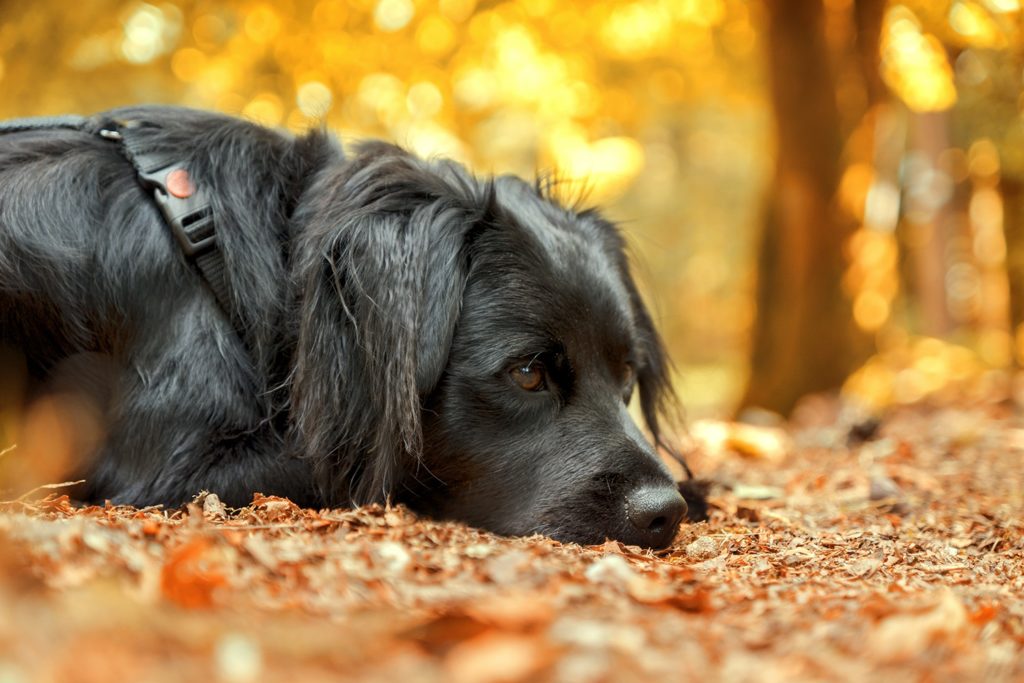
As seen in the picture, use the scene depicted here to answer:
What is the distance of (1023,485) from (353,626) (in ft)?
12.3

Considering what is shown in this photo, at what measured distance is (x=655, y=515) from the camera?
9.42 ft

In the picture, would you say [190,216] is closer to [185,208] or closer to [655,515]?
[185,208]

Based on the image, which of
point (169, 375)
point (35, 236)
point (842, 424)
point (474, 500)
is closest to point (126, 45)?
point (35, 236)

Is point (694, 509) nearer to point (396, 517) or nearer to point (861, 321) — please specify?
point (396, 517)

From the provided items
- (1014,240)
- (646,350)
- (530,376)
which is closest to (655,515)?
(530,376)

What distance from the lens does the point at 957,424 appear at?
6.22 metres

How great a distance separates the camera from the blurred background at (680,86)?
6.46m

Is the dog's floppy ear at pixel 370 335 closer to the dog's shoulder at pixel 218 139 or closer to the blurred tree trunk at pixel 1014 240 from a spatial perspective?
the dog's shoulder at pixel 218 139

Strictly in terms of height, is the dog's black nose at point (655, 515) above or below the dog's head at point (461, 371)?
below

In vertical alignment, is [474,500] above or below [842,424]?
above

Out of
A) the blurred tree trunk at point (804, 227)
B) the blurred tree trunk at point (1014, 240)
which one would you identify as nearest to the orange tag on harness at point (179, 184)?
the blurred tree trunk at point (804, 227)

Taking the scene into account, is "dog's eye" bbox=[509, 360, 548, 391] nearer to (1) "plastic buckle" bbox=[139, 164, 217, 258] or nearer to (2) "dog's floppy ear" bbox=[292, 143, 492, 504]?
(2) "dog's floppy ear" bbox=[292, 143, 492, 504]

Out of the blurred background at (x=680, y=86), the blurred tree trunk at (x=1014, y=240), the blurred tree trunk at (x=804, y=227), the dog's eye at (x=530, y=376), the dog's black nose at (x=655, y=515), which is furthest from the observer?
the blurred tree trunk at (x=1014, y=240)

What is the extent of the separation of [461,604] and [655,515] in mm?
1387
